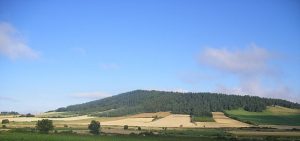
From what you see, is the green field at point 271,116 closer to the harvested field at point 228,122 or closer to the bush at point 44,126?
the harvested field at point 228,122

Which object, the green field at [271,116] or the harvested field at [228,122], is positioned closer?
the harvested field at [228,122]

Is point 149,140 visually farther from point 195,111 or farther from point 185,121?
point 195,111

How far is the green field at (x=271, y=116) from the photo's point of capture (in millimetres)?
125938

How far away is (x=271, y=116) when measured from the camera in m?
142

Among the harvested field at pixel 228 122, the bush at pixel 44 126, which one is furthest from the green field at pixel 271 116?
the bush at pixel 44 126

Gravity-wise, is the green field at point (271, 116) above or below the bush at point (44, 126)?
above

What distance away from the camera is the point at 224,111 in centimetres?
15988

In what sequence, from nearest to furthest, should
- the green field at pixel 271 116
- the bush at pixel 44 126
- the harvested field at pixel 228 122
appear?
the bush at pixel 44 126
the harvested field at pixel 228 122
the green field at pixel 271 116

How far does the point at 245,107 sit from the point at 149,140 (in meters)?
105

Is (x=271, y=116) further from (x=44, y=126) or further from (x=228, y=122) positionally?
(x=44, y=126)

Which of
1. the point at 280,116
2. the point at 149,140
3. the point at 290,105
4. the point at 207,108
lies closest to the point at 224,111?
the point at 207,108

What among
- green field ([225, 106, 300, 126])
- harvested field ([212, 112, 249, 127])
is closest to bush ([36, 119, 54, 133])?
harvested field ([212, 112, 249, 127])

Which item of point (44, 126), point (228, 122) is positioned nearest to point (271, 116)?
point (228, 122)

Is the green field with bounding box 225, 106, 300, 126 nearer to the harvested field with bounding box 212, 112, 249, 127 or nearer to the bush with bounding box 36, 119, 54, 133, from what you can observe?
the harvested field with bounding box 212, 112, 249, 127
